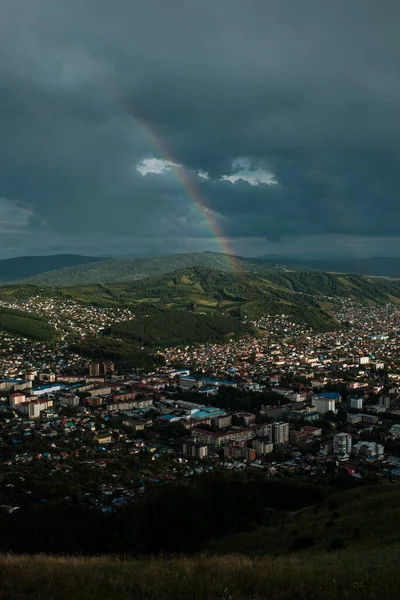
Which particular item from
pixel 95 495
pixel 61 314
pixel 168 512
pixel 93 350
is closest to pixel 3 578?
pixel 168 512

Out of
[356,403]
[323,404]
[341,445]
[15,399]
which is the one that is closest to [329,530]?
[341,445]

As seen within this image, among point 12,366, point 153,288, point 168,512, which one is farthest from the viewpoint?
point 153,288

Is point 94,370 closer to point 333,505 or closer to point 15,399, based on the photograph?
point 15,399

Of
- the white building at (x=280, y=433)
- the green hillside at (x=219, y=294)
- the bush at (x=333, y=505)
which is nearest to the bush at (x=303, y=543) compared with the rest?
the bush at (x=333, y=505)

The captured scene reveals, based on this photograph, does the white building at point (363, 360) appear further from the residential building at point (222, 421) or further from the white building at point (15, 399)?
the white building at point (15, 399)

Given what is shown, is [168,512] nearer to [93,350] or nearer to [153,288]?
[93,350]

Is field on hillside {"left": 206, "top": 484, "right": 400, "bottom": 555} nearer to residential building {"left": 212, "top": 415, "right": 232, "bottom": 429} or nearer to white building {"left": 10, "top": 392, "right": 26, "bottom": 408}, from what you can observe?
residential building {"left": 212, "top": 415, "right": 232, "bottom": 429}
